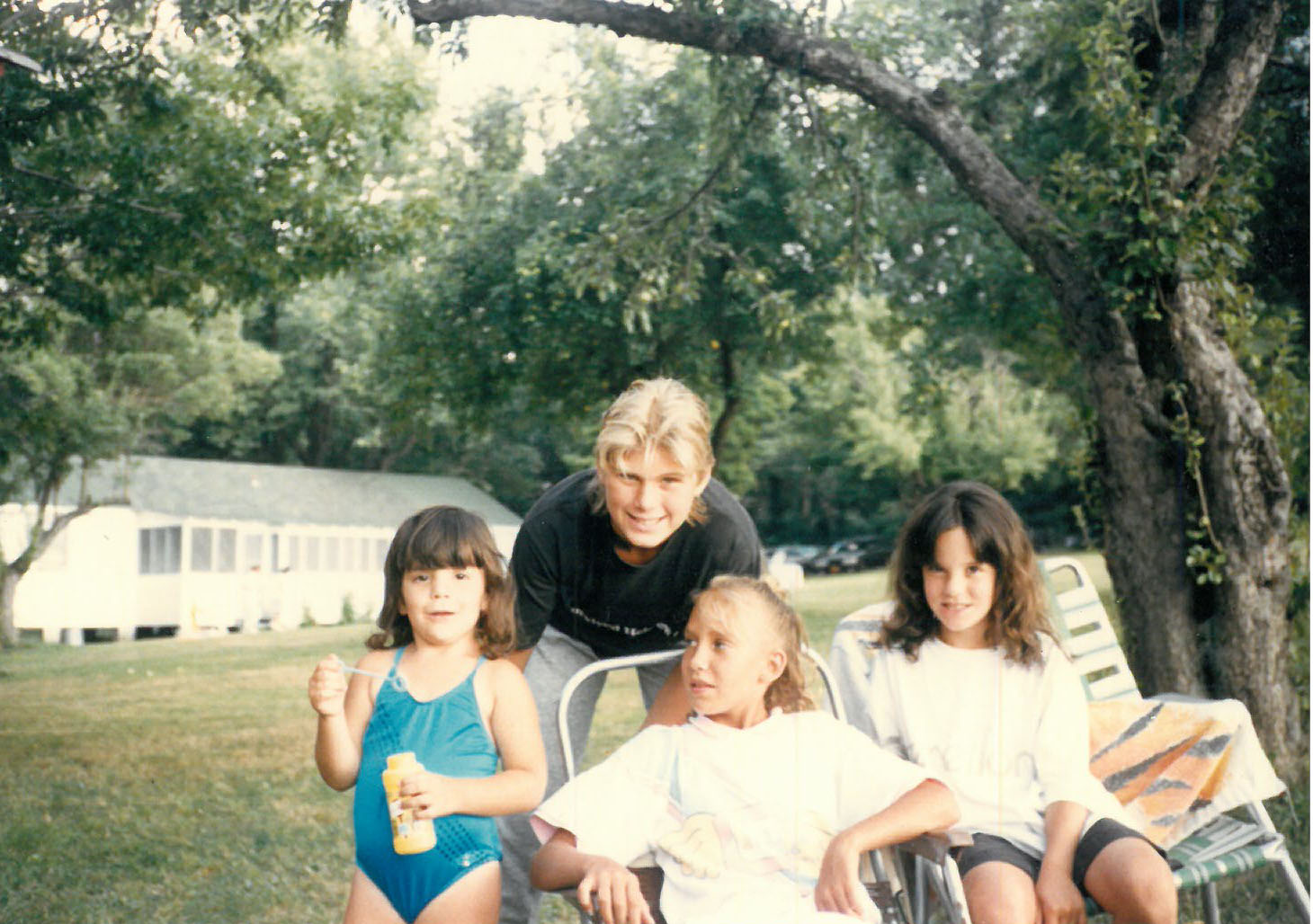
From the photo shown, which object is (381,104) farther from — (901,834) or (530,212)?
(901,834)

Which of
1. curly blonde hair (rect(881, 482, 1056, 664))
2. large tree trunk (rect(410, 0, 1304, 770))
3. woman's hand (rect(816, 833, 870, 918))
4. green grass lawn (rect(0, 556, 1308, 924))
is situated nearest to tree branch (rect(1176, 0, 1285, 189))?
large tree trunk (rect(410, 0, 1304, 770))

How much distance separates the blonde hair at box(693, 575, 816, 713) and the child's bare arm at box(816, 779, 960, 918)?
25cm

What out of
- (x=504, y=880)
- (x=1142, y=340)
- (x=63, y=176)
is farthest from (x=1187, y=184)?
(x=63, y=176)

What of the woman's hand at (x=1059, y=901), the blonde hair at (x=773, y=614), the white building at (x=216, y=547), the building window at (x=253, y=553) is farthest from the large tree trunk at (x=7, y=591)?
the woman's hand at (x=1059, y=901)

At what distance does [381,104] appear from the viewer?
10.8 ft

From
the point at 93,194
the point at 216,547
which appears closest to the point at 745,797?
the point at 216,547

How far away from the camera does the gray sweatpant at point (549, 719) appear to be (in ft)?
8.02

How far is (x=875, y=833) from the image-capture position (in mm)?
1916

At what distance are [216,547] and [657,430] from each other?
1419 mm

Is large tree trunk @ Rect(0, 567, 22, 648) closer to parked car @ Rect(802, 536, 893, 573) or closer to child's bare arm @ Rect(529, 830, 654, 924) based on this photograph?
child's bare arm @ Rect(529, 830, 654, 924)

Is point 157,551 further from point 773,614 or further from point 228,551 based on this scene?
point 773,614

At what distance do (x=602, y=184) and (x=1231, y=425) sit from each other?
199 cm

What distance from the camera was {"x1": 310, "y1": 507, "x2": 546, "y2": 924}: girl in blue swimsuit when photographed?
1938 millimetres

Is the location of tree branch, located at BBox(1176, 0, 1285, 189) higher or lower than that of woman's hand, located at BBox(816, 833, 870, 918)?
higher
